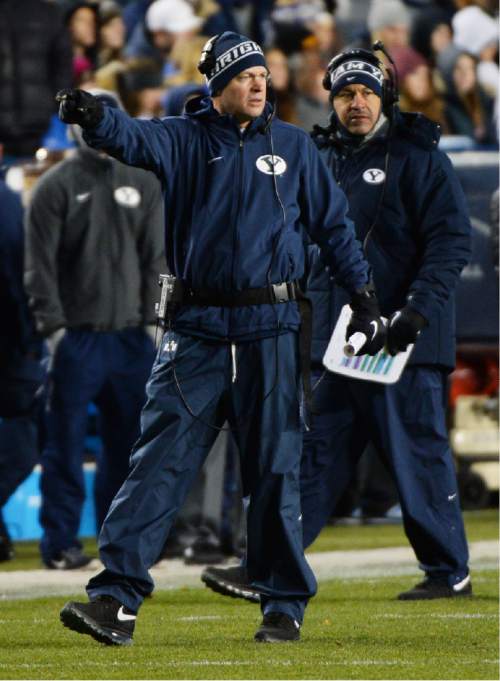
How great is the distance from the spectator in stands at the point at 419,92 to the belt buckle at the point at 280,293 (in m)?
9.32

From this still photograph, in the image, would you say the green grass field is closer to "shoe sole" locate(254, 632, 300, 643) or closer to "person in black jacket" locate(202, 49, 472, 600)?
"shoe sole" locate(254, 632, 300, 643)

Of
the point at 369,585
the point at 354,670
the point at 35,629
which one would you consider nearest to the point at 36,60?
the point at 369,585

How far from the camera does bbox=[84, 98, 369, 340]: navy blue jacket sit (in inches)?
286

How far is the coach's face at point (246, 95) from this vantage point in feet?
24.0

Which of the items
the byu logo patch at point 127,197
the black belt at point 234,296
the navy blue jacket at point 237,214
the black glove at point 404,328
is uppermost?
the byu logo patch at point 127,197

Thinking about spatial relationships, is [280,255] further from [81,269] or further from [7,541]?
[7,541]

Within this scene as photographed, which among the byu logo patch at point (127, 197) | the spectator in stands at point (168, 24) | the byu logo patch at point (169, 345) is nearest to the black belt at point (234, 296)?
the byu logo patch at point (169, 345)

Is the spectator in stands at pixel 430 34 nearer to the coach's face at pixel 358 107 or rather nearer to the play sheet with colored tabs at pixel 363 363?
the coach's face at pixel 358 107

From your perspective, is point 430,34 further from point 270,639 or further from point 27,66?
point 270,639

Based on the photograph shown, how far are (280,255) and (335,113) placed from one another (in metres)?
1.71

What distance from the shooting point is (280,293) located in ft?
24.1

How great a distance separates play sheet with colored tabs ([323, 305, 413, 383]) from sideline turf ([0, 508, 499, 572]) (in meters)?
2.63

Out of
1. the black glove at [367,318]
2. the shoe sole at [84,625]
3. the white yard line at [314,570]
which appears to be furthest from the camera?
the white yard line at [314,570]

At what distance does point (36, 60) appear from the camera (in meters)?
15.6
